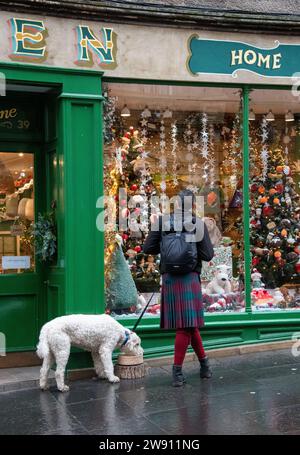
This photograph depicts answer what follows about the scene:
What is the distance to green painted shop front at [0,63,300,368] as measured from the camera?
22.5ft

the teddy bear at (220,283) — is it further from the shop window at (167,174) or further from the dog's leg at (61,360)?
the dog's leg at (61,360)

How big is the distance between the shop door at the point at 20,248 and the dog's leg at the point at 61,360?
129cm

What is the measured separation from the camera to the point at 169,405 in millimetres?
5562

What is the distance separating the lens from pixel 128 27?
23.2ft

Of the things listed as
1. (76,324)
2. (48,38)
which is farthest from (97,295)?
(48,38)

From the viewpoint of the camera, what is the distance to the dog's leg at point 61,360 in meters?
6.13

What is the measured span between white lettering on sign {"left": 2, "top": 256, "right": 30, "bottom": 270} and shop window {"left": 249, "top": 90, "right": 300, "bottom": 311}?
112 inches

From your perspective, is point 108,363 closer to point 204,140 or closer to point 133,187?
point 133,187

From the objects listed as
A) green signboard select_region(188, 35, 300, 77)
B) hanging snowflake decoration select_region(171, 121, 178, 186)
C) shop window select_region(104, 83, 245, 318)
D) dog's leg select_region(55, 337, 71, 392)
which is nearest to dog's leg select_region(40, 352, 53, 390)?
dog's leg select_region(55, 337, 71, 392)

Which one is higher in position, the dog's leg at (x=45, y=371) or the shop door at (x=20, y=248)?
the shop door at (x=20, y=248)

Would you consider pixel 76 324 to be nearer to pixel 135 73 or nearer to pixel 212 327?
pixel 212 327

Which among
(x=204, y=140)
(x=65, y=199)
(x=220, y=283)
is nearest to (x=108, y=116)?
(x=65, y=199)

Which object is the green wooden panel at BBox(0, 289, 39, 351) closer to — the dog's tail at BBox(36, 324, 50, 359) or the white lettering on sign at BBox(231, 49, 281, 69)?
the dog's tail at BBox(36, 324, 50, 359)

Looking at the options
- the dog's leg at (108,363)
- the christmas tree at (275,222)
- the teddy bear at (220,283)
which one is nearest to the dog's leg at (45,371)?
the dog's leg at (108,363)
